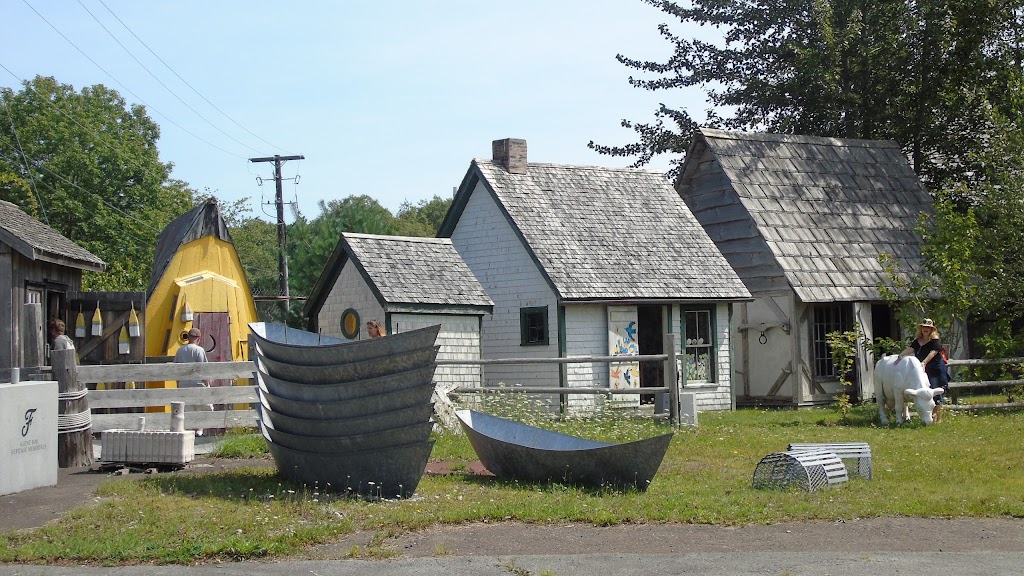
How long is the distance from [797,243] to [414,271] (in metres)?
8.68

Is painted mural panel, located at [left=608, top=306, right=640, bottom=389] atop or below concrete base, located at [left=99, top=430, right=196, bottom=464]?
atop

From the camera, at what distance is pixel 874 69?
3475 centimetres

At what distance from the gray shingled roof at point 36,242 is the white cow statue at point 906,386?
12859mm

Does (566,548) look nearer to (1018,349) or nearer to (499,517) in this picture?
(499,517)

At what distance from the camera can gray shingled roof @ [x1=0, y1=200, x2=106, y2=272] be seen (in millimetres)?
16844

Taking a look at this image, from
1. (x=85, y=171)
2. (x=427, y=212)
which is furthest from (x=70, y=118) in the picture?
(x=427, y=212)

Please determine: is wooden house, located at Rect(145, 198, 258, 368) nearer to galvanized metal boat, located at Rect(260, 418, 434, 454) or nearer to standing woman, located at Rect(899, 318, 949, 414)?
galvanized metal boat, located at Rect(260, 418, 434, 454)

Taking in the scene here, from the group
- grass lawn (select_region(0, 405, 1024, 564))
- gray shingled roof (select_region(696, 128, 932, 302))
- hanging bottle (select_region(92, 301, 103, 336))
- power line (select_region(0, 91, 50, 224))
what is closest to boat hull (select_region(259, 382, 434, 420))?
grass lawn (select_region(0, 405, 1024, 564))

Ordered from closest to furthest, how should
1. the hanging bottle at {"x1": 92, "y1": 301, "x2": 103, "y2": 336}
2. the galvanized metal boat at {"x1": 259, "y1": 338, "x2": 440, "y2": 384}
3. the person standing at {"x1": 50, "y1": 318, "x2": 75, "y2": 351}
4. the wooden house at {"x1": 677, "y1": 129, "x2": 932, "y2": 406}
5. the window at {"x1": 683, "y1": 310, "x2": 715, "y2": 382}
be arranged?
the galvanized metal boat at {"x1": 259, "y1": 338, "x2": 440, "y2": 384}, the person standing at {"x1": 50, "y1": 318, "x2": 75, "y2": 351}, the hanging bottle at {"x1": 92, "y1": 301, "x2": 103, "y2": 336}, the window at {"x1": 683, "y1": 310, "x2": 715, "y2": 382}, the wooden house at {"x1": 677, "y1": 129, "x2": 932, "y2": 406}

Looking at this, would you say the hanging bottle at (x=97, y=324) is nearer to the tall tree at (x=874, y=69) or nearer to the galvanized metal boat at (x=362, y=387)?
the galvanized metal boat at (x=362, y=387)

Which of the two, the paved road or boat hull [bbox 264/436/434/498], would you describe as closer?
the paved road

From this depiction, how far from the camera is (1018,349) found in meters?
23.3

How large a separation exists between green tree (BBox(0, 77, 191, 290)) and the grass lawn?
42.6 metres

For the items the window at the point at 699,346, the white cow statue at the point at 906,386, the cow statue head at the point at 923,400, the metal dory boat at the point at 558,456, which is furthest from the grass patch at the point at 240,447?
the window at the point at 699,346
